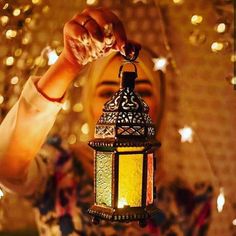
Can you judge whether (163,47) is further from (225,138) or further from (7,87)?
(7,87)

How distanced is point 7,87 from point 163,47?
2.90ft

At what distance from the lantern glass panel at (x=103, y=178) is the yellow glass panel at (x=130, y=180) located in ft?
0.14

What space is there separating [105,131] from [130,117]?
0.35ft

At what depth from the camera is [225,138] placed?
3.16m

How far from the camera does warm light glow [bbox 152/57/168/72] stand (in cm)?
316

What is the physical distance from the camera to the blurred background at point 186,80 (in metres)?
3.14

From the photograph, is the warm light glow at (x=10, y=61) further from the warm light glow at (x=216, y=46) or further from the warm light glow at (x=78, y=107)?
the warm light glow at (x=216, y=46)

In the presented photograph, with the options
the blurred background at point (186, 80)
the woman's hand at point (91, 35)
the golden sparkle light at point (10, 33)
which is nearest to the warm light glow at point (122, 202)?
the woman's hand at point (91, 35)

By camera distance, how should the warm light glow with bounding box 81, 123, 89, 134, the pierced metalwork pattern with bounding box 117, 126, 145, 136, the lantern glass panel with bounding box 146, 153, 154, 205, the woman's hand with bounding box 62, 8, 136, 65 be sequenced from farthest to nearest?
the warm light glow with bounding box 81, 123, 89, 134
the woman's hand with bounding box 62, 8, 136, 65
the lantern glass panel with bounding box 146, 153, 154, 205
the pierced metalwork pattern with bounding box 117, 126, 145, 136

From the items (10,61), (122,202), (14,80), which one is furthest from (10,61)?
(122,202)

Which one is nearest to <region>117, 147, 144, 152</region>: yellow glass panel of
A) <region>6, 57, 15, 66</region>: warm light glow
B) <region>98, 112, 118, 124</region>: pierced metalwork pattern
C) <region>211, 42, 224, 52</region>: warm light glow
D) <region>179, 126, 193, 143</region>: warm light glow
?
<region>98, 112, 118, 124</region>: pierced metalwork pattern

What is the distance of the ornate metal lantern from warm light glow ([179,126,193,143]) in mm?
975

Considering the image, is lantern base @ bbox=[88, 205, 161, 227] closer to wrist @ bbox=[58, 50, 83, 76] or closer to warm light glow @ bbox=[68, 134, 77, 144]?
wrist @ bbox=[58, 50, 83, 76]

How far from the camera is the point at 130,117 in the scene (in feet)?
6.92
